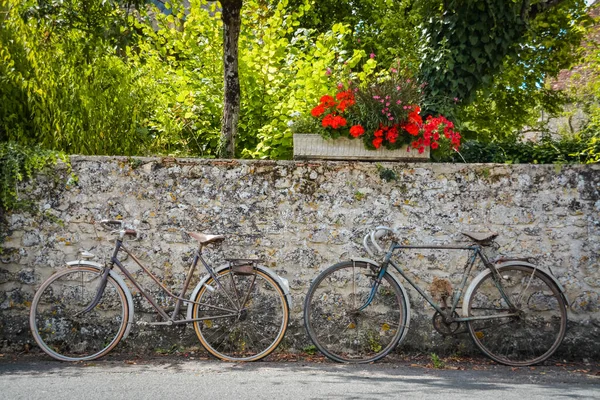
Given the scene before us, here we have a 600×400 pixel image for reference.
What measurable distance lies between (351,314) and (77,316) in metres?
2.41

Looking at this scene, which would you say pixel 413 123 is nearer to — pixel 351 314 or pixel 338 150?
pixel 338 150

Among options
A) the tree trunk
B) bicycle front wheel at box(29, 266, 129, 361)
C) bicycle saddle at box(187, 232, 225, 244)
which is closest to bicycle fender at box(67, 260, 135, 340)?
bicycle front wheel at box(29, 266, 129, 361)

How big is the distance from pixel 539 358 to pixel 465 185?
1.67 m

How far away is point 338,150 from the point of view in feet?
20.7

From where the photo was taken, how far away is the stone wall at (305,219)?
6.02 m

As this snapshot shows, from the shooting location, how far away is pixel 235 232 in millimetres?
6125

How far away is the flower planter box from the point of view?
20.7ft

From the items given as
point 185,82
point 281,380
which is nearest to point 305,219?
point 281,380

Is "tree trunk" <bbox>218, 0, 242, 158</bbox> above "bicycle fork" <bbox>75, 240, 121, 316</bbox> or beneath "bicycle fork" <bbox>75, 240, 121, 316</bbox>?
above

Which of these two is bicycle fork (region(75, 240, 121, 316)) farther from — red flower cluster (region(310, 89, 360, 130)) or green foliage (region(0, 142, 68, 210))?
red flower cluster (region(310, 89, 360, 130))

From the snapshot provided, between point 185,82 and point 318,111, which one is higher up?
point 185,82

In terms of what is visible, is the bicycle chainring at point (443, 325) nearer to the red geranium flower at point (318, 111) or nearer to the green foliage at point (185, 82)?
the red geranium flower at point (318, 111)

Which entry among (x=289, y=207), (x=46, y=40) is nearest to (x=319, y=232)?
(x=289, y=207)

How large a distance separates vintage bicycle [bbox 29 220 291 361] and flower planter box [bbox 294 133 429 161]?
1222 mm
